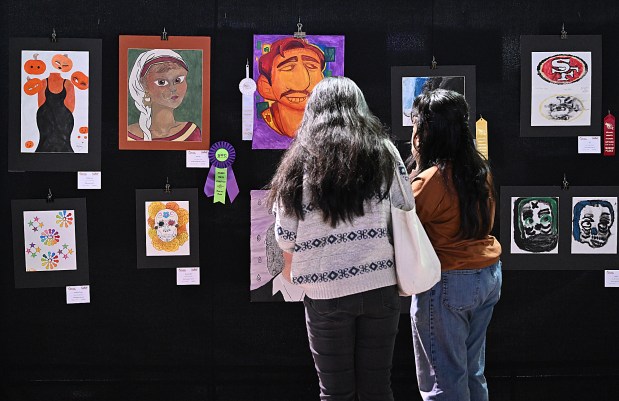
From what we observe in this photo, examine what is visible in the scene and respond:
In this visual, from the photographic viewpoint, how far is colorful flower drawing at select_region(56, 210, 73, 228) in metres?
3.55

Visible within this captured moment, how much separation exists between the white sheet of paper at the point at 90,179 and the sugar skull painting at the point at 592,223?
255 cm

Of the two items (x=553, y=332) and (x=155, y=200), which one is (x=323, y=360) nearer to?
(x=155, y=200)

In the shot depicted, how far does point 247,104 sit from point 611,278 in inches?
85.7

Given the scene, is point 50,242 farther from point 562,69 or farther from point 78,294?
point 562,69

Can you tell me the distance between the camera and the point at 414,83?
140 inches

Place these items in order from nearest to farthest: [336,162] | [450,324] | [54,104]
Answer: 1. [336,162]
2. [450,324]
3. [54,104]

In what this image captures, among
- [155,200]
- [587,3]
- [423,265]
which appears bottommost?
[423,265]

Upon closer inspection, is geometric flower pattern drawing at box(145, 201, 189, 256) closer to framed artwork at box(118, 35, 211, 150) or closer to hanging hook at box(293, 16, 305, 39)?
framed artwork at box(118, 35, 211, 150)

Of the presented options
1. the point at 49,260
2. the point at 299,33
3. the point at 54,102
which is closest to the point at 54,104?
the point at 54,102

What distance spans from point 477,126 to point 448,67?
350 mm

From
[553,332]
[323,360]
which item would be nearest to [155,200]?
[323,360]

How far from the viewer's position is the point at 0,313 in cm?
358

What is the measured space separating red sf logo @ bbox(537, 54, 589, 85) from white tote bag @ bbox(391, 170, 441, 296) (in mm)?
1612

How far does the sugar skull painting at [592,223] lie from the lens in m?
3.62
